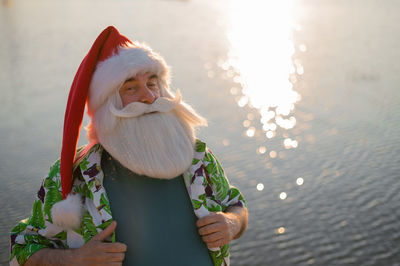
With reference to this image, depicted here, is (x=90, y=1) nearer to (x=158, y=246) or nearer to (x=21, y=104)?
(x=21, y=104)

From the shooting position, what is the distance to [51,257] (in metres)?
1.52

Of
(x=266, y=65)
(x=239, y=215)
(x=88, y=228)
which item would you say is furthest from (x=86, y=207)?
(x=266, y=65)

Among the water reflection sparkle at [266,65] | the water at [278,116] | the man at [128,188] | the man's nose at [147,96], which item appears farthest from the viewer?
the water reflection sparkle at [266,65]

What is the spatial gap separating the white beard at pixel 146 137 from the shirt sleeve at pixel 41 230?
0.26 m

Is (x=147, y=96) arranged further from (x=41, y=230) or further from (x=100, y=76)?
(x=41, y=230)

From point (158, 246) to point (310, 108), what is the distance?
4.59 meters

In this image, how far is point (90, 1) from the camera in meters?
17.8

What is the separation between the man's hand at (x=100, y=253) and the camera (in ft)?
4.79

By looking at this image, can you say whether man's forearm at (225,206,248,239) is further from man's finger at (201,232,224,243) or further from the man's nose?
the man's nose

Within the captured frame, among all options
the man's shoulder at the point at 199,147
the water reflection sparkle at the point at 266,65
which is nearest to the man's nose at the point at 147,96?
the man's shoulder at the point at 199,147

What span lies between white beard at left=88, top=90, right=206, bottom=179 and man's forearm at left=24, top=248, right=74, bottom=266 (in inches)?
14.9

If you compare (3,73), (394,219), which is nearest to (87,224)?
(394,219)

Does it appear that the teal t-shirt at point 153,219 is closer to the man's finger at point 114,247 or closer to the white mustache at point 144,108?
the man's finger at point 114,247

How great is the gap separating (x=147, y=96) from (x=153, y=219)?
477 mm
